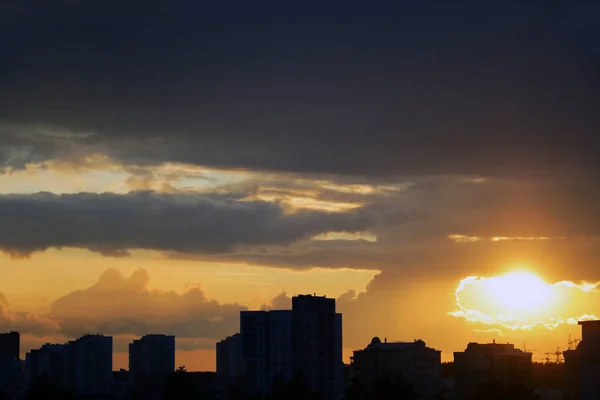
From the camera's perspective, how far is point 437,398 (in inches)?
7781

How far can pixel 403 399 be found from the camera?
18800 cm

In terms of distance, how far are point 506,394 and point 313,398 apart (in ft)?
99.9

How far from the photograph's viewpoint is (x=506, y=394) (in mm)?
192125

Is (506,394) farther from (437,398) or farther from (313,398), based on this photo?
(313,398)

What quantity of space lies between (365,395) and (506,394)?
72.5 feet

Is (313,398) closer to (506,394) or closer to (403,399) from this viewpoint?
(403,399)

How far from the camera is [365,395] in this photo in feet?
650

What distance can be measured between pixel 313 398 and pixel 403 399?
1778 centimetres

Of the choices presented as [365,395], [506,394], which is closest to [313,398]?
[365,395]

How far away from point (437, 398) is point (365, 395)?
1133 cm

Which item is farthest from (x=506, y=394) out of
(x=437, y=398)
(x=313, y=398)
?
(x=313, y=398)

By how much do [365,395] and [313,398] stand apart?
838cm
